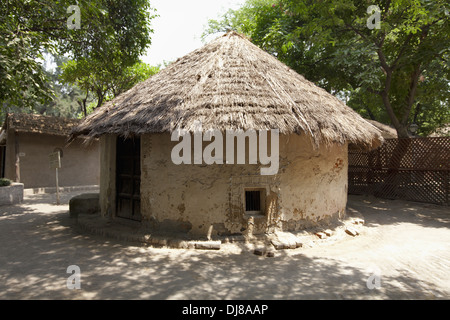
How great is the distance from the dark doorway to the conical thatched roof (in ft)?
2.79

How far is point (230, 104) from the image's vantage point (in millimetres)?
5316

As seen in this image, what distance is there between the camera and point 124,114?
597cm

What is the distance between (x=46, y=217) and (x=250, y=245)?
20.0ft

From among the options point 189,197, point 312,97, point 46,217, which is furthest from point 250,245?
point 46,217

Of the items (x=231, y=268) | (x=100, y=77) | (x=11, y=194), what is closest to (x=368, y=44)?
(x=231, y=268)

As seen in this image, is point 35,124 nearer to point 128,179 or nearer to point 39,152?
point 39,152

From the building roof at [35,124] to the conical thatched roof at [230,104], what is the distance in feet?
25.0

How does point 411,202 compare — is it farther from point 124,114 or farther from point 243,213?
point 124,114

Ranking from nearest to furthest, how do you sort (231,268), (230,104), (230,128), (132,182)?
(231,268) → (230,128) → (230,104) → (132,182)

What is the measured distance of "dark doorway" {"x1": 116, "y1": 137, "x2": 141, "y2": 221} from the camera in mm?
6500

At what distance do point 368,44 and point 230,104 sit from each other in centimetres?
657

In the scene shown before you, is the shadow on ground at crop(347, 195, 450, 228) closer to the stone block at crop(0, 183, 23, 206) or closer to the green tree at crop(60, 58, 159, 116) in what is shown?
the green tree at crop(60, 58, 159, 116)

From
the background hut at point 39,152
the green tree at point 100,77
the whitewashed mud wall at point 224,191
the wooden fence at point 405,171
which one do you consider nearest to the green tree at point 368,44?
the wooden fence at point 405,171

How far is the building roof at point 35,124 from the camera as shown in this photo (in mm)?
12445
